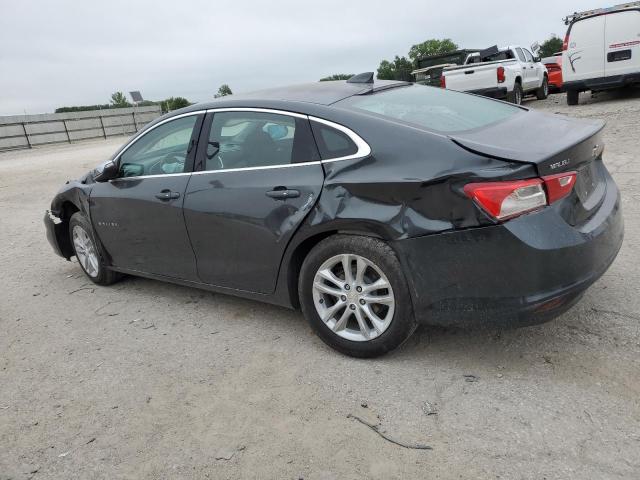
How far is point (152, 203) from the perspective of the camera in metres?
4.32

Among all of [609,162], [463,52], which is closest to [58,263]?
[609,162]

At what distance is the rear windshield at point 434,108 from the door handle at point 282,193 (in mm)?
612

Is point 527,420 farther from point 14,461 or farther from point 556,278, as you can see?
point 14,461

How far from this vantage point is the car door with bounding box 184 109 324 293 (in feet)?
11.5

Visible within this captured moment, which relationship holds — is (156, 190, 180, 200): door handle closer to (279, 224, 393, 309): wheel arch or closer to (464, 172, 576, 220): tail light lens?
(279, 224, 393, 309): wheel arch

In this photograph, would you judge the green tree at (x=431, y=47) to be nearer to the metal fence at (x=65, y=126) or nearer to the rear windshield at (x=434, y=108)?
the metal fence at (x=65, y=126)

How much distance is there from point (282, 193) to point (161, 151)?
1.46 metres

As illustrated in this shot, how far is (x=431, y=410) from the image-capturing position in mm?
2896

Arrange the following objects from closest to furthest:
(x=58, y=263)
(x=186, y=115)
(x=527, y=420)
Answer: (x=527, y=420) → (x=186, y=115) → (x=58, y=263)

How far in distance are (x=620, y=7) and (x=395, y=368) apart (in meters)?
13.4

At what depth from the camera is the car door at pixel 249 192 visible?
11.5ft

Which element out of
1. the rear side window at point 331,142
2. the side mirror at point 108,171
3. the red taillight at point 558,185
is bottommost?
the red taillight at point 558,185

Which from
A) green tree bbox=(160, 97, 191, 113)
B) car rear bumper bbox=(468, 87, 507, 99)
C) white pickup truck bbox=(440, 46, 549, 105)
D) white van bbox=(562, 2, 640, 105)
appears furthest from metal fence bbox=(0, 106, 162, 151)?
white van bbox=(562, 2, 640, 105)

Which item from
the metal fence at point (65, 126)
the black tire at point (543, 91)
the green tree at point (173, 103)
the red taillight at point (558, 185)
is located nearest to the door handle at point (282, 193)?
the red taillight at point (558, 185)
